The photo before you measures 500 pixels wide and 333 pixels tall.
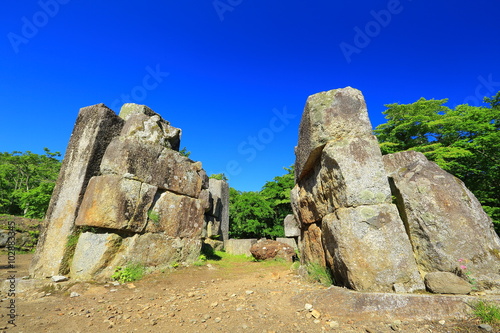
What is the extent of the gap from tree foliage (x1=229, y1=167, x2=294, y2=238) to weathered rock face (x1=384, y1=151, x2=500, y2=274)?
16.9m

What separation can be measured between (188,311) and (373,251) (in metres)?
2.58

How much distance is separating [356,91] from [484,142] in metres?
10.8

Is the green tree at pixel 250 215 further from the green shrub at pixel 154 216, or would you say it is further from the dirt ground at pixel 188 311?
the dirt ground at pixel 188 311

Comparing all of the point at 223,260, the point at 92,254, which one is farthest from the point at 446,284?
the point at 223,260

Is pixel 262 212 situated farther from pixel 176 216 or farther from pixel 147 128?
pixel 147 128

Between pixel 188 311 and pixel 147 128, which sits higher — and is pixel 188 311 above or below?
below

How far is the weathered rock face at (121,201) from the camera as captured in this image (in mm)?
5156

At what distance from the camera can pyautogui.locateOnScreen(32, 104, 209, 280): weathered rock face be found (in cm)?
516

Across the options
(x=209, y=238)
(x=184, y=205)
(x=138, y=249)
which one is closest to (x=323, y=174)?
(x=184, y=205)

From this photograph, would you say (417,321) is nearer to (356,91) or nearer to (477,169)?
(356,91)

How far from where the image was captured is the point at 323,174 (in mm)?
4414

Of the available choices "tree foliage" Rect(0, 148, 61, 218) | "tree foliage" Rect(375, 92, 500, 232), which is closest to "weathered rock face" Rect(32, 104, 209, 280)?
"tree foliage" Rect(375, 92, 500, 232)

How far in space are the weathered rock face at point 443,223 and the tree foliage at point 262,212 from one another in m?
16.9

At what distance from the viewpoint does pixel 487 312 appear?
2.38 m
